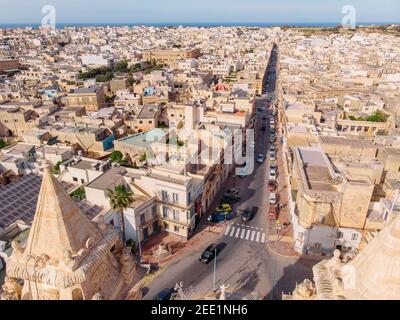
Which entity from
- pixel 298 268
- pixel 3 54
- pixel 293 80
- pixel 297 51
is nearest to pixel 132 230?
pixel 298 268

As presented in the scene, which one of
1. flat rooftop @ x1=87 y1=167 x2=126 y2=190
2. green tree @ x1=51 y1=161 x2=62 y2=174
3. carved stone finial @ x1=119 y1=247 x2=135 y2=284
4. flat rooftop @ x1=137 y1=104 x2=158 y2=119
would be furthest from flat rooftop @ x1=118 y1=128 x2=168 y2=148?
carved stone finial @ x1=119 y1=247 x2=135 y2=284

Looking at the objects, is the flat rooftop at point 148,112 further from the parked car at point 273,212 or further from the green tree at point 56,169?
the parked car at point 273,212

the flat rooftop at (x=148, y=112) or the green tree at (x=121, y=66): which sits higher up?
the green tree at (x=121, y=66)

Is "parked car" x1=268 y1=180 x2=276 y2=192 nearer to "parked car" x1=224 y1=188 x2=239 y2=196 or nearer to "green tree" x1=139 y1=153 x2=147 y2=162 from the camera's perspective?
"parked car" x1=224 y1=188 x2=239 y2=196

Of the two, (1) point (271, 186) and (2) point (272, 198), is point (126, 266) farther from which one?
(1) point (271, 186)

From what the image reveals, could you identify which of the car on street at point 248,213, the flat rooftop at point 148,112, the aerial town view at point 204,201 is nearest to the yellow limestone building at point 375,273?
the aerial town view at point 204,201
